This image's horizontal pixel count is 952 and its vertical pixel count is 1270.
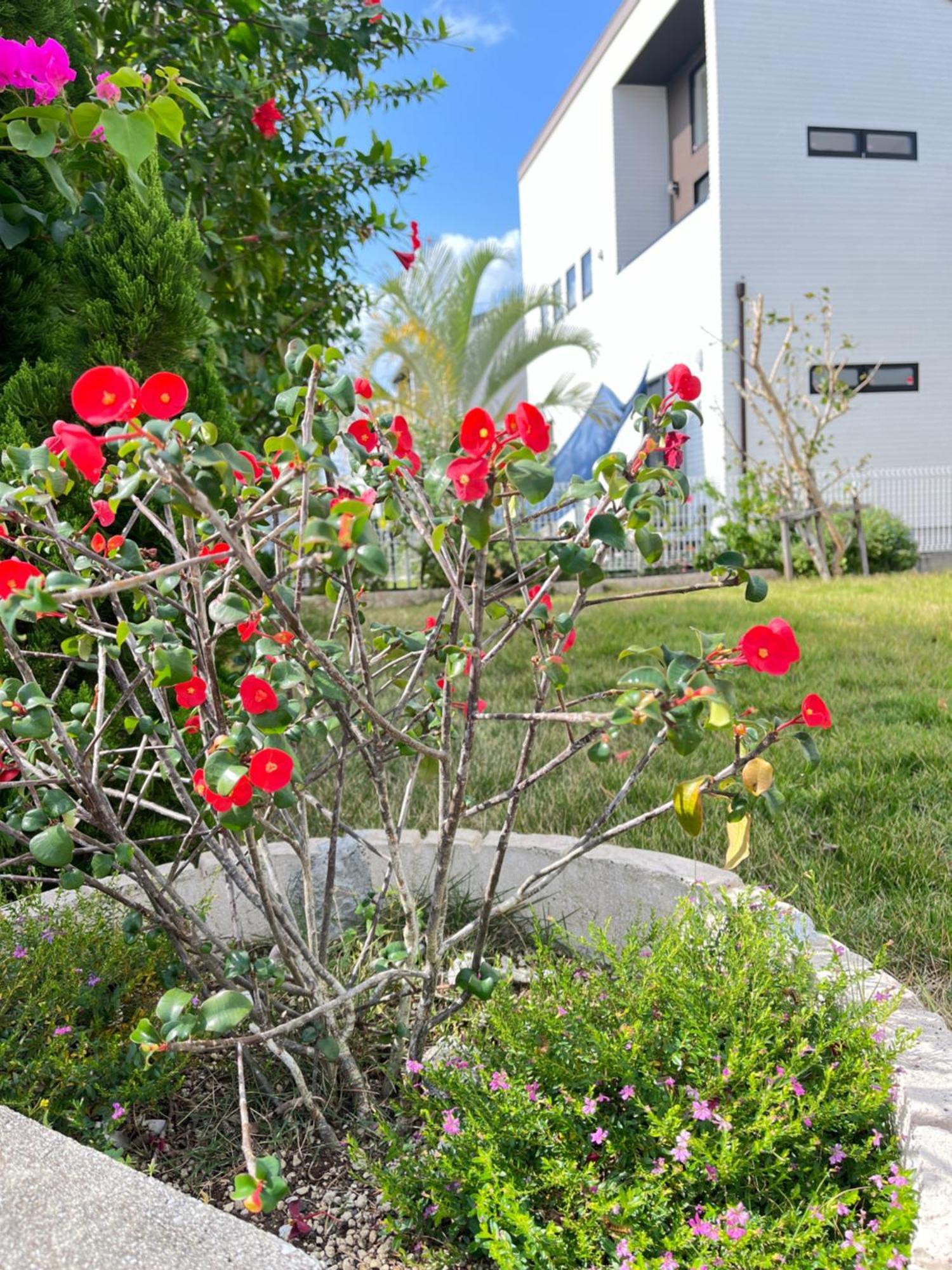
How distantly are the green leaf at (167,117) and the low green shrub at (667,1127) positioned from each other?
1336 millimetres

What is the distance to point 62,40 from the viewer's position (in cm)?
249

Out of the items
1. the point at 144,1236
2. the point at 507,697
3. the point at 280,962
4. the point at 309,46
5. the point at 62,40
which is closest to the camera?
the point at 144,1236

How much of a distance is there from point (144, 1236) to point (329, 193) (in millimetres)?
4174

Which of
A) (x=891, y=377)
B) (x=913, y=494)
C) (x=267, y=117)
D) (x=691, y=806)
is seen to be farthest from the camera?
(x=891, y=377)

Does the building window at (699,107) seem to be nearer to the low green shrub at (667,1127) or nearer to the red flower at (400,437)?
the red flower at (400,437)

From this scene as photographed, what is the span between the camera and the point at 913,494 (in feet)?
42.9

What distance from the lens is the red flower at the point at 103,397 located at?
0.82 metres

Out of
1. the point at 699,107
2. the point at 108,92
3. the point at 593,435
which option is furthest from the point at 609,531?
the point at 699,107

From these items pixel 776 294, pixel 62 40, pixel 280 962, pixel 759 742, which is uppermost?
pixel 776 294

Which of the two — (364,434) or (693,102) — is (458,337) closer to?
(693,102)

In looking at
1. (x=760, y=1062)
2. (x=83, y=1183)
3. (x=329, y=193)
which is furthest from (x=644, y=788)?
(x=329, y=193)

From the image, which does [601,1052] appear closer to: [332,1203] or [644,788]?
[332,1203]

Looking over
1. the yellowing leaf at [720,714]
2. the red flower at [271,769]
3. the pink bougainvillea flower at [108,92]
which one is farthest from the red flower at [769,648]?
the pink bougainvillea flower at [108,92]

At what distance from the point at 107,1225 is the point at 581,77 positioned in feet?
65.0
